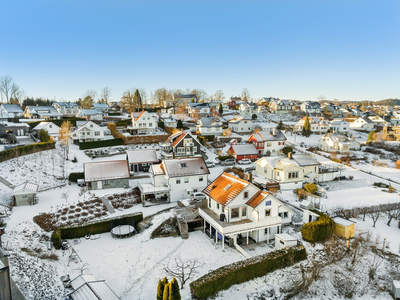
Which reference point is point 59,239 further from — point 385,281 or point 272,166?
point 272,166

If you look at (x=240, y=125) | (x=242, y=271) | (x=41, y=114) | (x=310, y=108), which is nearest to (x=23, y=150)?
(x=41, y=114)

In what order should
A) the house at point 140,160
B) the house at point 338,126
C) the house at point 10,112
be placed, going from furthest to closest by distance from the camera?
1. the house at point 338,126
2. the house at point 10,112
3. the house at point 140,160

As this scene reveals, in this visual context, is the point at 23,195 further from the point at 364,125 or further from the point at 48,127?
the point at 364,125

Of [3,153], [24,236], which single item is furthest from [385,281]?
[3,153]

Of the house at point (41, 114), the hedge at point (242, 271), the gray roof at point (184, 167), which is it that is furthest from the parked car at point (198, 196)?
the house at point (41, 114)

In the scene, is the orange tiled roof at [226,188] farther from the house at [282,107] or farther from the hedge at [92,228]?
the house at [282,107]

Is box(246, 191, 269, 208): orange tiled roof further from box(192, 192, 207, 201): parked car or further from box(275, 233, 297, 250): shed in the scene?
box(192, 192, 207, 201): parked car

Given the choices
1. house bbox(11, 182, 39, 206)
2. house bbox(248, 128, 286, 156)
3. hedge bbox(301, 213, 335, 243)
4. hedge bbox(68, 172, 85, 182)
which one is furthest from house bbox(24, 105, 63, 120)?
hedge bbox(301, 213, 335, 243)
